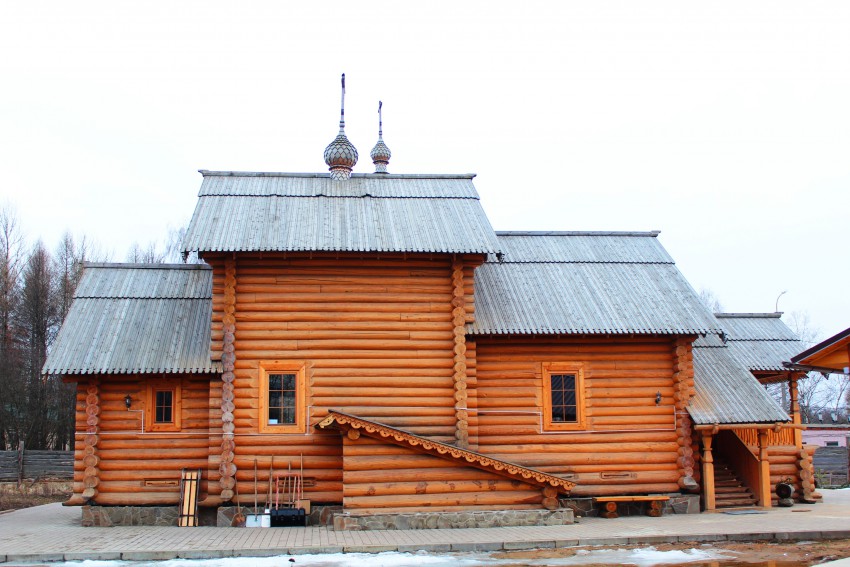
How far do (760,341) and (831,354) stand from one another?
11360mm

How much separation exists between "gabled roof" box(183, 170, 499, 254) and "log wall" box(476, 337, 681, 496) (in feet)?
8.73

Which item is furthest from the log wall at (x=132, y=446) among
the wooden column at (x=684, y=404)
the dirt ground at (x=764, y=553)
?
the wooden column at (x=684, y=404)

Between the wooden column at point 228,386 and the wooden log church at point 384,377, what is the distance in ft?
0.14

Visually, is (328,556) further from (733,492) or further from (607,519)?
(733,492)

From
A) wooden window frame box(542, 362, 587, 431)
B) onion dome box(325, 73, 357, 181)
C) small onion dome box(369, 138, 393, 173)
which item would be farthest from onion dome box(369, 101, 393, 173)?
wooden window frame box(542, 362, 587, 431)

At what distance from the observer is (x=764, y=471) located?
59.1ft

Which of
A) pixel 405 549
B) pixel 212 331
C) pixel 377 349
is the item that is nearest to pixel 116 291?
pixel 212 331

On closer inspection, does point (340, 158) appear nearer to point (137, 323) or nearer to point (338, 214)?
point (338, 214)

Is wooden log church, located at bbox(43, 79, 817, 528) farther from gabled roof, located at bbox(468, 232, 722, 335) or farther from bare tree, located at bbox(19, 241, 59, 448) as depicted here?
bare tree, located at bbox(19, 241, 59, 448)

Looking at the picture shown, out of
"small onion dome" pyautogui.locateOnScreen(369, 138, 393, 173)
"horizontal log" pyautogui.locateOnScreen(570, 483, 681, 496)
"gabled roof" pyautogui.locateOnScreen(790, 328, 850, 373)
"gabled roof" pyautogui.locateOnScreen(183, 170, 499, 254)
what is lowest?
"horizontal log" pyautogui.locateOnScreen(570, 483, 681, 496)

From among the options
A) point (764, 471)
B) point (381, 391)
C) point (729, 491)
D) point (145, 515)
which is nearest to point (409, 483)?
point (381, 391)

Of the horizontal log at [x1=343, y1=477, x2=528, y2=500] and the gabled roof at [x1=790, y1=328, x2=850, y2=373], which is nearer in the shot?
the gabled roof at [x1=790, y1=328, x2=850, y2=373]

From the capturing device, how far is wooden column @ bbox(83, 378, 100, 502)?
16312mm

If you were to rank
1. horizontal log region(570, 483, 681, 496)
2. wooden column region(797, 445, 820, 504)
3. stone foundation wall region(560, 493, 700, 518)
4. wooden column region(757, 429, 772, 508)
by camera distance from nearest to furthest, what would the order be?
stone foundation wall region(560, 493, 700, 518) < horizontal log region(570, 483, 681, 496) < wooden column region(757, 429, 772, 508) < wooden column region(797, 445, 820, 504)
